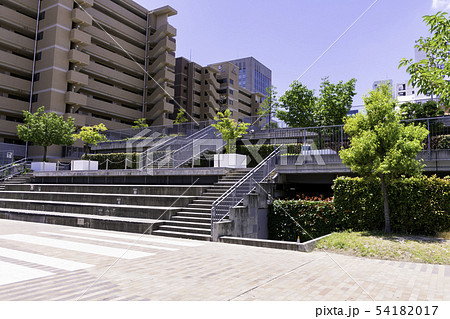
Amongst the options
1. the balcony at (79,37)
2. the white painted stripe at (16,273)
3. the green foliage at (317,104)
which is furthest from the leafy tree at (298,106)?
the white painted stripe at (16,273)

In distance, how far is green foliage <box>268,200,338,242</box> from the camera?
40.3ft

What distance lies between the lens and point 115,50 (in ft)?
180

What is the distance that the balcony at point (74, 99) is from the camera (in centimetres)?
4281

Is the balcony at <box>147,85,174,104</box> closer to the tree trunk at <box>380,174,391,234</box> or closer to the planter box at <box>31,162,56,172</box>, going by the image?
the planter box at <box>31,162,56,172</box>

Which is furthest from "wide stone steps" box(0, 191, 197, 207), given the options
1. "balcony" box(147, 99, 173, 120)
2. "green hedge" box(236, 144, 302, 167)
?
"balcony" box(147, 99, 173, 120)

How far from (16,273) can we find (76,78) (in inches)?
1693

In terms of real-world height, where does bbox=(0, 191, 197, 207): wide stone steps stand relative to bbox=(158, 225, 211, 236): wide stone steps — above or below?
above

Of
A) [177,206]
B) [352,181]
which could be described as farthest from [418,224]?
[177,206]

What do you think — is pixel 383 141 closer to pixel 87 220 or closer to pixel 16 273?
pixel 16 273

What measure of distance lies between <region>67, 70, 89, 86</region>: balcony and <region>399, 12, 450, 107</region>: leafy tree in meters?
45.0

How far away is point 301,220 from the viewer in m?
13.0

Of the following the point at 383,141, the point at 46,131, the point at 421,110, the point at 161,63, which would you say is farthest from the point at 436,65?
the point at 161,63

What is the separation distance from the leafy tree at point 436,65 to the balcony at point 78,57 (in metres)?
45.8
